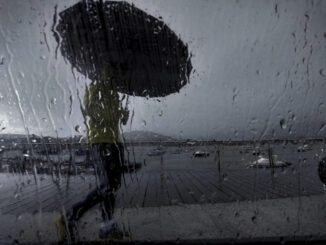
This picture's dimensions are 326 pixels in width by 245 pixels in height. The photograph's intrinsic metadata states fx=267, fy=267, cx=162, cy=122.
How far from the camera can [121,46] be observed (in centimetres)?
182

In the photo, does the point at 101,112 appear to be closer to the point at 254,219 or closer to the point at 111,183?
the point at 111,183

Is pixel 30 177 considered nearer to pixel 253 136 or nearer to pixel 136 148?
pixel 136 148

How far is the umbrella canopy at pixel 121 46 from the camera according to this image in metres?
1.70

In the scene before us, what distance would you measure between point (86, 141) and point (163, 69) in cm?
77

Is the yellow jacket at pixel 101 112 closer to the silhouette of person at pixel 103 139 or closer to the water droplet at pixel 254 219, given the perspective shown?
the silhouette of person at pixel 103 139

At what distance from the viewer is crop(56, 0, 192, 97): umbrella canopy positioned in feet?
5.57

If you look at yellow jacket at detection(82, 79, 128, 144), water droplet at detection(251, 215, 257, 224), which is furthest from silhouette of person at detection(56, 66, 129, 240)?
water droplet at detection(251, 215, 257, 224)

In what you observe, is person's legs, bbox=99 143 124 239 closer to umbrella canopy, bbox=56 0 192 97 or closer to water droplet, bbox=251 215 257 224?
umbrella canopy, bbox=56 0 192 97

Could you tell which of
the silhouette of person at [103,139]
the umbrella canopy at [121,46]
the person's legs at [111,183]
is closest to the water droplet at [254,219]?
the person's legs at [111,183]

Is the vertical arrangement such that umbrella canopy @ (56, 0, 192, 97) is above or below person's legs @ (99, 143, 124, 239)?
above

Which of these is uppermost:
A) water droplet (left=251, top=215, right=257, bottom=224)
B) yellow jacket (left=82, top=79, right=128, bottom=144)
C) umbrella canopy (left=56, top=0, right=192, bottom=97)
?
umbrella canopy (left=56, top=0, right=192, bottom=97)

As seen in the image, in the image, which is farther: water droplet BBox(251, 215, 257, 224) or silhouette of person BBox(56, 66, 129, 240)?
water droplet BBox(251, 215, 257, 224)

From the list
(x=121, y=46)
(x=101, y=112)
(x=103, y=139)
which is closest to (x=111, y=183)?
(x=103, y=139)

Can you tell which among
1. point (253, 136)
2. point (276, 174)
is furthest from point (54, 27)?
point (276, 174)
